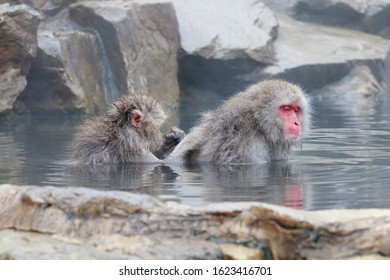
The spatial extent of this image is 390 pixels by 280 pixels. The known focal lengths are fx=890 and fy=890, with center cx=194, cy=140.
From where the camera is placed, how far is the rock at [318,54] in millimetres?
14609

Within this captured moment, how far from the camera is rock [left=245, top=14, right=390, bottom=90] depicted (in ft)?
47.9

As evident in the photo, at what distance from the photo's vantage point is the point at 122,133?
698 centimetres

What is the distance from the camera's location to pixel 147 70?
13.5 metres

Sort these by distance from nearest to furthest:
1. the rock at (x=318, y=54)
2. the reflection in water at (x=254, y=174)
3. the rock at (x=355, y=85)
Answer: the reflection in water at (x=254, y=174) → the rock at (x=318, y=54) → the rock at (x=355, y=85)

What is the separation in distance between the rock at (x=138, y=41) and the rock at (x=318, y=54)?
1445 mm

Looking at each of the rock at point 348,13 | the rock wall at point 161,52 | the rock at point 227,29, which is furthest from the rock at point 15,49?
the rock at point 348,13

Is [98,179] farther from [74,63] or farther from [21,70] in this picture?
[74,63]

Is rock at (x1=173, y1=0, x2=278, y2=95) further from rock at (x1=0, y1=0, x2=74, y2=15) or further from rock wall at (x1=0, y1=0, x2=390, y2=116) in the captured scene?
rock at (x1=0, y1=0, x2=74, y2=15)

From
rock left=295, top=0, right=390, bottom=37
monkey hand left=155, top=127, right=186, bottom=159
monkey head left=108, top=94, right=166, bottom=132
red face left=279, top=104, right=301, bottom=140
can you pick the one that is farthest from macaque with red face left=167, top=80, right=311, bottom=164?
rock left=295, top=0, right=390, bottom=37

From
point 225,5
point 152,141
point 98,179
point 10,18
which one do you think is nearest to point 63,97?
point 10,18

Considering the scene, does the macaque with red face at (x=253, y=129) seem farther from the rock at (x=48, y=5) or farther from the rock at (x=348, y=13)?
the rock at (x=348, y=13)

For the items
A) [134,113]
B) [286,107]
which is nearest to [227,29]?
[286,107]
